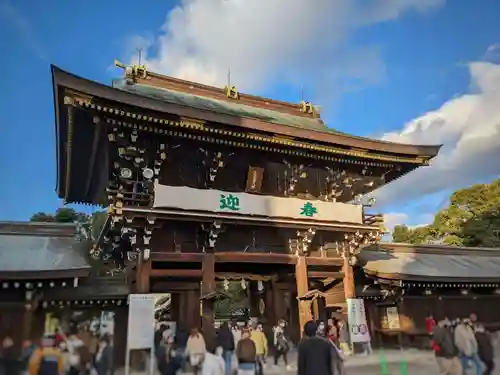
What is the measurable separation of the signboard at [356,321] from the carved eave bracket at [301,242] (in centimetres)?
219

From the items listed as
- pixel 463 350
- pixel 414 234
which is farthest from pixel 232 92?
pixel 414 234

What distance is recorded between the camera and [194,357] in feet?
32.6

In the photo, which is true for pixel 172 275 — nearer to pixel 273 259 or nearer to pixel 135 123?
pixel 273 259

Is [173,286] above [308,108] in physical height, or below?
below

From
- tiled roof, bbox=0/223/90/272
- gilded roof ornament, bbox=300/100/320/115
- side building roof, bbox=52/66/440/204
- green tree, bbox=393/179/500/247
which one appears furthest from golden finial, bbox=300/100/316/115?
green tree, bbox=393/179/500/247

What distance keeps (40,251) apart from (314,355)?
28.4 feet

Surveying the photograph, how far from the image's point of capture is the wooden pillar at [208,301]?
1084cm

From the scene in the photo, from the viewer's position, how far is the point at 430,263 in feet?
56.7

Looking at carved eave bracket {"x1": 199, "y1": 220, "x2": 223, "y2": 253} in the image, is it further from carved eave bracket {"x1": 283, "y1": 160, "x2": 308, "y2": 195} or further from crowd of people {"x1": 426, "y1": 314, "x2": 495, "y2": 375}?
crowd of people {"x1": 426, "y1": 314, "x2": 495, "y2": 375}

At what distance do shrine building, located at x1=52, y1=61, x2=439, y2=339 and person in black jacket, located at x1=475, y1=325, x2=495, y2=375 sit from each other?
3796mm

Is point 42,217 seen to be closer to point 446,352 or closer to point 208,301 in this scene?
point 208,301

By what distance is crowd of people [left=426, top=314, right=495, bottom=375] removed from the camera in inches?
421

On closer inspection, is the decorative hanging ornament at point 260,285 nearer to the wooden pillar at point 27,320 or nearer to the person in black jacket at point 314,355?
the wooden pillar at point 27,320

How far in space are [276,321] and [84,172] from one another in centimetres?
861
